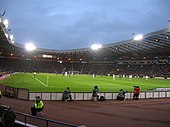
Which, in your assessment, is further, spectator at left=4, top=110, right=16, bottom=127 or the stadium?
the stadium

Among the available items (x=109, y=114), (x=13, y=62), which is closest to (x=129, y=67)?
(x=13, y=62)

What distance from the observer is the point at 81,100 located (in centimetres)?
2667

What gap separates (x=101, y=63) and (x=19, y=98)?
98305 millimetres

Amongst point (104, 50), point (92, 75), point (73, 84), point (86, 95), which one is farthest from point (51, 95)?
point (104, 50)

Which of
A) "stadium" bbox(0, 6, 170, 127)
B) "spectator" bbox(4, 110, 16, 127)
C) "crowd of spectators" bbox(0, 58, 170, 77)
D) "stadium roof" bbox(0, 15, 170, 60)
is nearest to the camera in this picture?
"spectator" bbox(4, 110, 16, 127)

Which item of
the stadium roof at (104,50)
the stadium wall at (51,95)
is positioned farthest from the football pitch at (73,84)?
the stadium roof at (104,50)

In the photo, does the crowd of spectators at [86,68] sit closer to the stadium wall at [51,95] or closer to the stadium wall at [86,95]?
the stadium wall at [86,95]

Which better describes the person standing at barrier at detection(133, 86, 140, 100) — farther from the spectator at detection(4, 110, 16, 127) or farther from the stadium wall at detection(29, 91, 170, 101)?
the spectator at detection(4, 110, 16, 127)

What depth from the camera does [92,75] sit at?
91.8m

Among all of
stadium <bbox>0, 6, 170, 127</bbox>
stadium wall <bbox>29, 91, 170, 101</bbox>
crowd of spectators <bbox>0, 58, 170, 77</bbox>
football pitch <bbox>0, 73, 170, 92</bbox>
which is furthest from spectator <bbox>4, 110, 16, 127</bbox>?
crowd of spectators <bbox>0, 58, 170, 77</bbox>

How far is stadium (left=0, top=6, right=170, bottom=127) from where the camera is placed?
59.6ft

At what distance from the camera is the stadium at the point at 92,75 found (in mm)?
18173

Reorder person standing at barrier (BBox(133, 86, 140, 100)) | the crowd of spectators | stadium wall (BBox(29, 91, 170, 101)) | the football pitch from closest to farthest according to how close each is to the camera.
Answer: stadium wall (BBox(29, 91, 170, 101))
person standing at barrier (BBox(133, 86, 140, 100))
the football pitch
the crowd of spectators

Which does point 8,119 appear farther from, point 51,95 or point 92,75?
point 92,75
